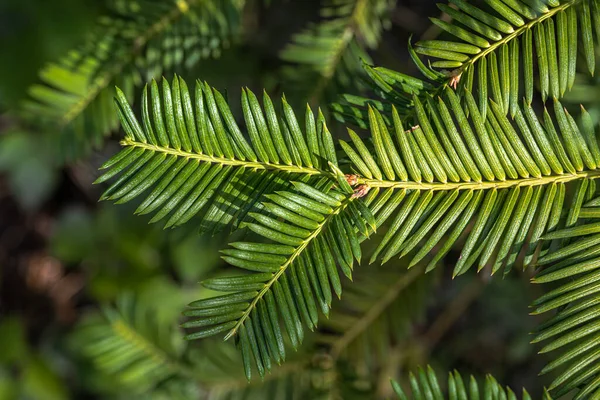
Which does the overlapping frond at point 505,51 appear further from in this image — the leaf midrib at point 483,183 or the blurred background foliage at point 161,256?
the blurred background foliage at point 161,256

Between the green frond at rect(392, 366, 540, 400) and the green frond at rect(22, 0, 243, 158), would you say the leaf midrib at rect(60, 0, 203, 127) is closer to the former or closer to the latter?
the green frond at rect(22, 0, 243, 158)

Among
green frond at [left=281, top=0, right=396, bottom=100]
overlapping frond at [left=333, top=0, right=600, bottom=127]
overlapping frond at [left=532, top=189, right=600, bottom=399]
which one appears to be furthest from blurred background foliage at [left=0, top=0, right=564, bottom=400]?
overlapping frond at [left=532, top=189, right=600, bottom=399]

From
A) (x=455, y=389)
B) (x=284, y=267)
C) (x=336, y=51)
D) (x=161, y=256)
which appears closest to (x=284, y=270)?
(x=284, y=267)

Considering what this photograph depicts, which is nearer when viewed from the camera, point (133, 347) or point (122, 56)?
point (122, 56)

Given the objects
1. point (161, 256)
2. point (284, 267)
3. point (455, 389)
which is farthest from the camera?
point (161, 256)

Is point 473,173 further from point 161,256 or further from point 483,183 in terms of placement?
point 161,256

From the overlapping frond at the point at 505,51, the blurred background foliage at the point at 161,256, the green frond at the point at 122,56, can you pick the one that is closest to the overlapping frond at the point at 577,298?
the overlapping frond at the point at 505,51
